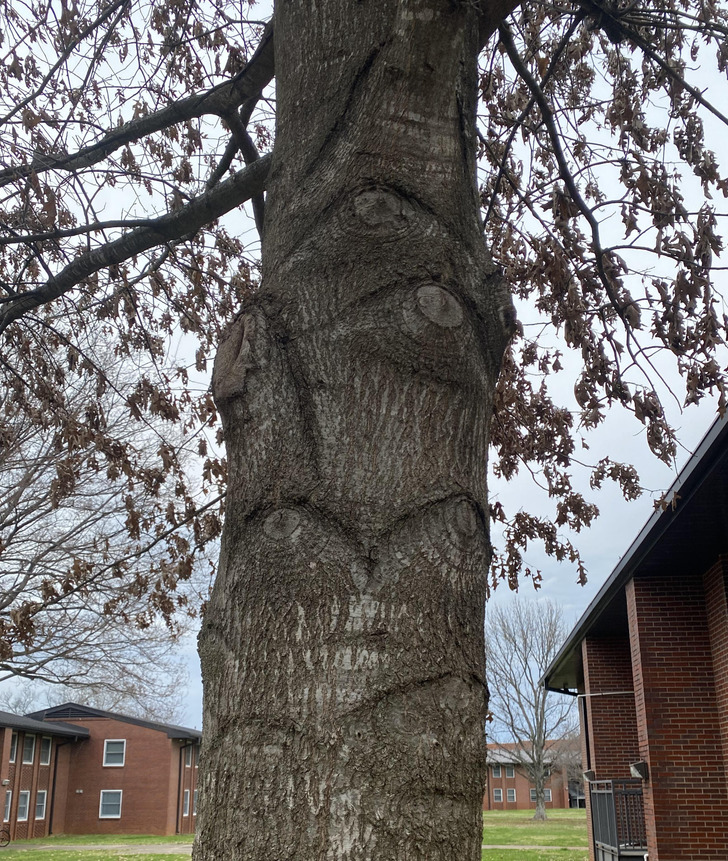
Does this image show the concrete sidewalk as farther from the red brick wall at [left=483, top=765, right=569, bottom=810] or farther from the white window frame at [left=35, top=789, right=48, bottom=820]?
the red brick wall at [left=483, top=765, right=569, bottom=810]

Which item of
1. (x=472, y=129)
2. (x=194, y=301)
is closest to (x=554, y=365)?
(x=194, y=301)

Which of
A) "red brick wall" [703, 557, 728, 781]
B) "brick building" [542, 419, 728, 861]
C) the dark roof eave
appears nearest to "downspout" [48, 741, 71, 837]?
the dark roof eave

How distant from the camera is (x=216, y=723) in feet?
5.84

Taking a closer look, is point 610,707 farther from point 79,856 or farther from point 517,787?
point 517,787

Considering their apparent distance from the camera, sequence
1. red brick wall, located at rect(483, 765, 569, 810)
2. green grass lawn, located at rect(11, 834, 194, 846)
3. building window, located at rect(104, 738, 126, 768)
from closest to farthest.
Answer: green grass lawn, located at rect(11, 834, 194, 846) < building window, located at rect(104, 738, 126, 768) < red brick wall, located at rect(483, 765, 569, 810)

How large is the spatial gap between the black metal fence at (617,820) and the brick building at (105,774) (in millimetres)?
25141

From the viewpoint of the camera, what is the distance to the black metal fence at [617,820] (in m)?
13.2

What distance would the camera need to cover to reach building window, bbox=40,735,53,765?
3554cm

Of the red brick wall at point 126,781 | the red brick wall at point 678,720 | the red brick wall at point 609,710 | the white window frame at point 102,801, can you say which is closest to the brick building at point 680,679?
the red brick wall at point 678,720

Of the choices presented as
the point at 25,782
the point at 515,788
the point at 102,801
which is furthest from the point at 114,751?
the point at 515,788

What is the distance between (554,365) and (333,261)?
430cm

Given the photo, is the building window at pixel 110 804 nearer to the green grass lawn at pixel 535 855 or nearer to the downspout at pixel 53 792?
the downspout at pixel 53 792

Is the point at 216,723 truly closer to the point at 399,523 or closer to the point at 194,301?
the point at 399,523

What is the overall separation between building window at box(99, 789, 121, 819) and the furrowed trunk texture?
132 feet
